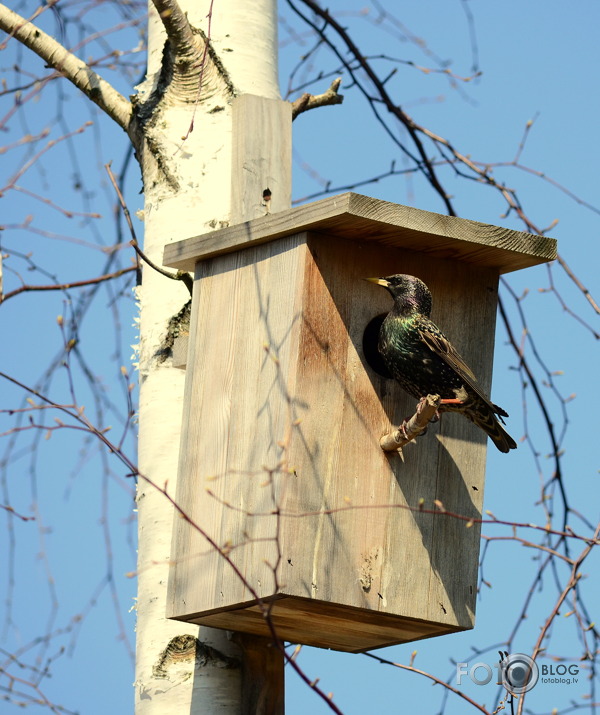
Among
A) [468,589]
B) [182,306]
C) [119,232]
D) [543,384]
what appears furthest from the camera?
[119,232]

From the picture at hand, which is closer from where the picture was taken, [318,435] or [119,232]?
[318,435]

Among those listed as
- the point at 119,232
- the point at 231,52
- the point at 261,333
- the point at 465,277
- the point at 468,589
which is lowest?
the point at 468,589

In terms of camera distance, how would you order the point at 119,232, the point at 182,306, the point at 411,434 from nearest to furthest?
the point at 411,434 → the point at 182,306 → the point at 119,232

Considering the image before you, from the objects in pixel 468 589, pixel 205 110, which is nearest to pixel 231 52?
pixel 205 110

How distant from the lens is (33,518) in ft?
11.8

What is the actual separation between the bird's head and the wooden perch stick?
276 mm

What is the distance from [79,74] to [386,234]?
3.72ft

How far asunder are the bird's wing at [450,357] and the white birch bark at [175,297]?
738 mm

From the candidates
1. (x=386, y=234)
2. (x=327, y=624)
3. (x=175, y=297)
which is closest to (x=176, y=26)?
(x=175, y=297)

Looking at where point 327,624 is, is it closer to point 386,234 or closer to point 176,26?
point 386,234

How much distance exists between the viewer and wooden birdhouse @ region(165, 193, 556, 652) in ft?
10.8

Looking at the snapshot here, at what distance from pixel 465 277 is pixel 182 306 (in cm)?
80

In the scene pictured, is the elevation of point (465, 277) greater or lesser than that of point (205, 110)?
lesser

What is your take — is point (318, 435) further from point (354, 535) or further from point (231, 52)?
point (231, 52)
